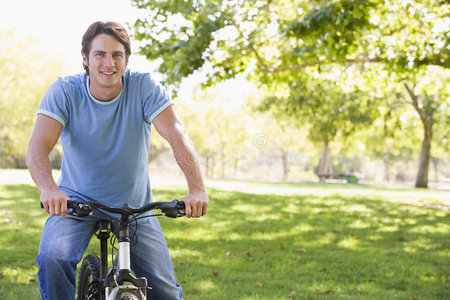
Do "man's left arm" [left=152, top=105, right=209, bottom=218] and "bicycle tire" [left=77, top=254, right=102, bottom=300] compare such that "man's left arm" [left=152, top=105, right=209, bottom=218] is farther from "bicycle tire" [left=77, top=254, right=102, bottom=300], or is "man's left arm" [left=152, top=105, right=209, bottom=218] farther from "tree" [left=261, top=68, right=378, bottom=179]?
"tree" [left=261, top=68, right=378, bottom=179]

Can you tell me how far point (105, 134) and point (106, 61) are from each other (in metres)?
0.42

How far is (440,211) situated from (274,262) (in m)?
8.50

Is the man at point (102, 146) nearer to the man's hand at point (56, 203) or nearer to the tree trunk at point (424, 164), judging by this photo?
the man's hand at point (56, 203)

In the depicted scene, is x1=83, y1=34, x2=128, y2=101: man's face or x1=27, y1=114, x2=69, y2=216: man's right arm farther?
x1=83, y1=34, x2=128, y2=101: man's face

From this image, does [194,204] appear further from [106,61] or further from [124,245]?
[106,61]

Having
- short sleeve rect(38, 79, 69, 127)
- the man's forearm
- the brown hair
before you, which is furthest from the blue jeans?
the brown hair

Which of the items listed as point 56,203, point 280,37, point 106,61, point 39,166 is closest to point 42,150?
point 39,166

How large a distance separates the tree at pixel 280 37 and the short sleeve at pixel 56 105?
756cm

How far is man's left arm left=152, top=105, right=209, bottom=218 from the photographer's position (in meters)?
2.58

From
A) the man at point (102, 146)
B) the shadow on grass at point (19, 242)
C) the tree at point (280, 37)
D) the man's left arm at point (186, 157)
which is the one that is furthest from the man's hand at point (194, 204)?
the tree at point (280, 37)

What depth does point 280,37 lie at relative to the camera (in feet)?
46.8

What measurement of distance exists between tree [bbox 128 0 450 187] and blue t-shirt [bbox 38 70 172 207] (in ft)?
24.1

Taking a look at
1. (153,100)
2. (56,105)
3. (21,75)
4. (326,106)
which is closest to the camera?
(56,105)

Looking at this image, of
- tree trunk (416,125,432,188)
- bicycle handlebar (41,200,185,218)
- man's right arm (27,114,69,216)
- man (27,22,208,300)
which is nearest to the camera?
bicycle handlebar (41,200,185,218)
